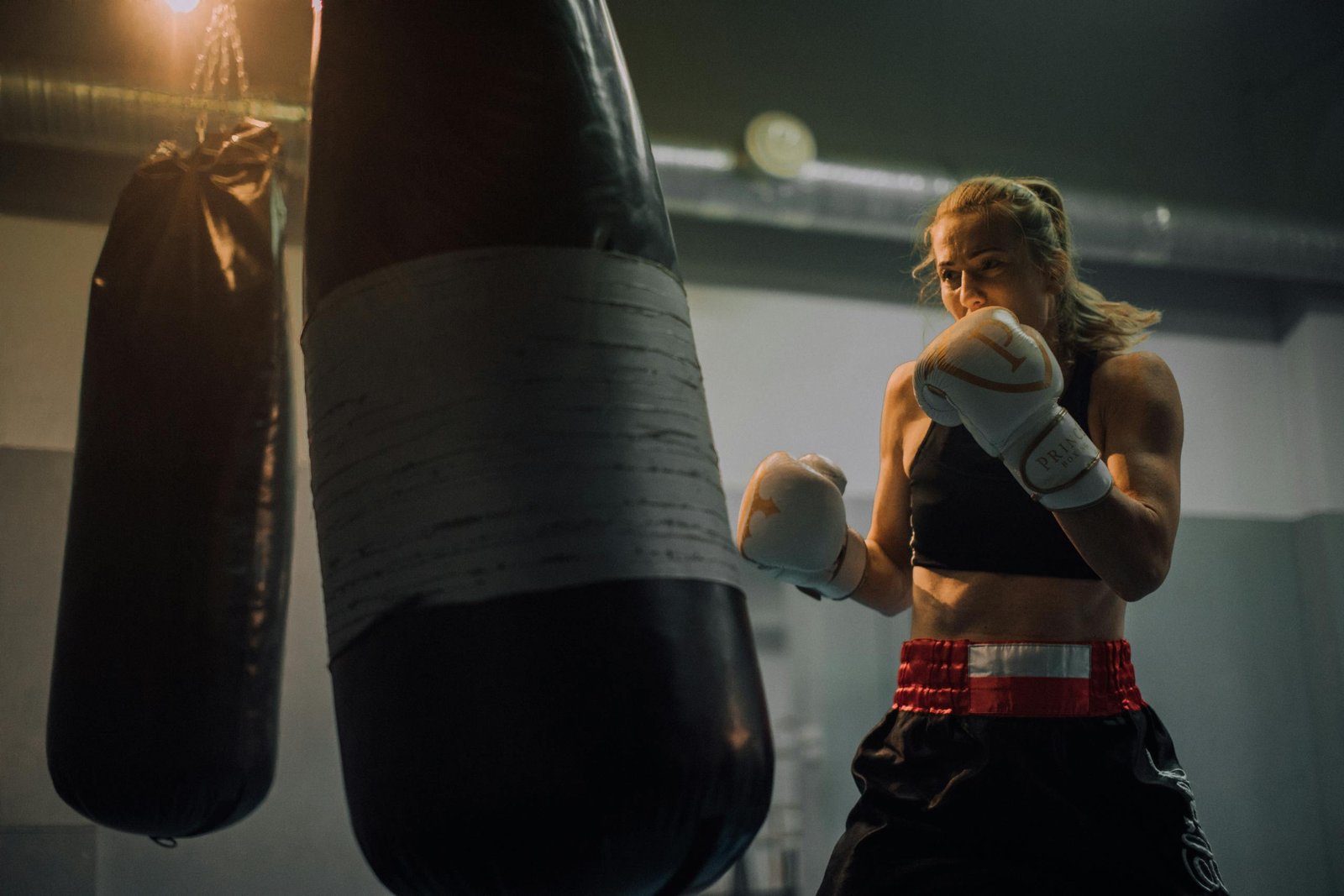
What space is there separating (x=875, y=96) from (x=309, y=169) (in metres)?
4.24

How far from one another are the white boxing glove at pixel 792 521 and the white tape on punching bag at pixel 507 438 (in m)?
0.85

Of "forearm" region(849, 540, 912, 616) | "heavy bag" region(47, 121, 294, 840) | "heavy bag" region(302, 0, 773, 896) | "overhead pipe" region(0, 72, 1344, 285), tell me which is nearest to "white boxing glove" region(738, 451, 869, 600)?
"forearm" region(849, 540, 912, 616)

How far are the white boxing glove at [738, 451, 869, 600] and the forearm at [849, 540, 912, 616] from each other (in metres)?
0.11

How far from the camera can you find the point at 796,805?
4090mm

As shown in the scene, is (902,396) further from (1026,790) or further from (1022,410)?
(1026,790)

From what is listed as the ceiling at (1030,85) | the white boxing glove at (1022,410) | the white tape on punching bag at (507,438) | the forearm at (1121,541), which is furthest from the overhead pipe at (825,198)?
the white tape on punching bag at (507,438)

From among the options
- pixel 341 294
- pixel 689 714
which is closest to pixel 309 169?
pixel 341 294

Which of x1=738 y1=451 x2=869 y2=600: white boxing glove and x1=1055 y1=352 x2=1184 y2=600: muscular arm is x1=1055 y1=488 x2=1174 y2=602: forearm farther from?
x1=738 y1=451 x2=869 y2=600: white boxing glove

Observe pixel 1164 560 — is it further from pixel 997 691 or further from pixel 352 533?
pixel 352 533

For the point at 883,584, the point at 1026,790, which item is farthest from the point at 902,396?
the point at 1026,790

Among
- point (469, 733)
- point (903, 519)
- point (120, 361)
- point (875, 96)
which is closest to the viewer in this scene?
point (469, 733)

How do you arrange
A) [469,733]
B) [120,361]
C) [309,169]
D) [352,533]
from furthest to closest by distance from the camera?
[120,361] < [309,169] < [352,533] < [469,733]

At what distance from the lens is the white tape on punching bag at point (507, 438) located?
729 millimetres

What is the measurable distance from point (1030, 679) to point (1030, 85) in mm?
4117
